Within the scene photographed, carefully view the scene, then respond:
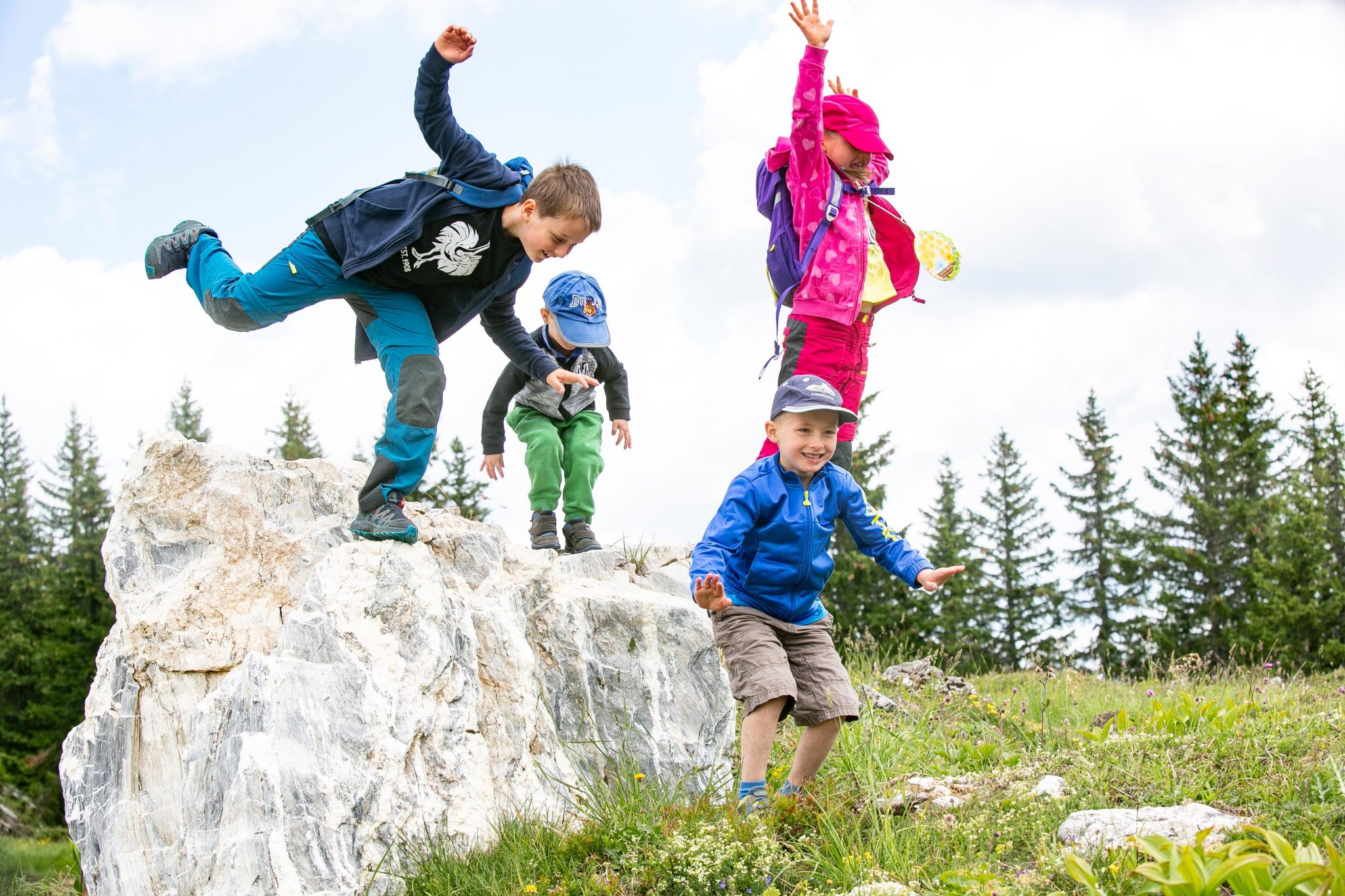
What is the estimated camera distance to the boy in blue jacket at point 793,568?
4039mm

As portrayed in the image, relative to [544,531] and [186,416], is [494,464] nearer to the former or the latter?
[544,531]

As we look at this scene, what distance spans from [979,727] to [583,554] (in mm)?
2572

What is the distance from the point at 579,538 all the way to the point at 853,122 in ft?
10.2

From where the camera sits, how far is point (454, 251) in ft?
15.5

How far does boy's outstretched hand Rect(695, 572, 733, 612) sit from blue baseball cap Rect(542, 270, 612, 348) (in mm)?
3296

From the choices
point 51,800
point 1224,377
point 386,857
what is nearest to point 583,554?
point 386,857

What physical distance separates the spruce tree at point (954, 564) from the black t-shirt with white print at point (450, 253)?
22.2 m

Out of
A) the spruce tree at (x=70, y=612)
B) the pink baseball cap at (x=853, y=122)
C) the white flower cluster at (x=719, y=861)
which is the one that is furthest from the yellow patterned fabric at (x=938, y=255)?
the spruce tree at (x=70, y=612)

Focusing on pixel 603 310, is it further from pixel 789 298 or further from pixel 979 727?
pixel 979 727

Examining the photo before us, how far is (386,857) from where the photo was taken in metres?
3.57

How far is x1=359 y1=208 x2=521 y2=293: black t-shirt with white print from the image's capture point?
468cm

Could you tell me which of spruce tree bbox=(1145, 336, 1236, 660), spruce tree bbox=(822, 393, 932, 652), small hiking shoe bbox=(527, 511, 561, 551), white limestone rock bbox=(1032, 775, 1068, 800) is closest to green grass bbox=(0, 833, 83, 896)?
small hiking shoe bbox=(527, 511, 561, 551)

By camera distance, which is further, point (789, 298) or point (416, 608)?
point (789, 298)

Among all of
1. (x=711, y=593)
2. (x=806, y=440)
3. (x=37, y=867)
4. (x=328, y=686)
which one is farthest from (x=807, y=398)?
(x=37, y=867)
